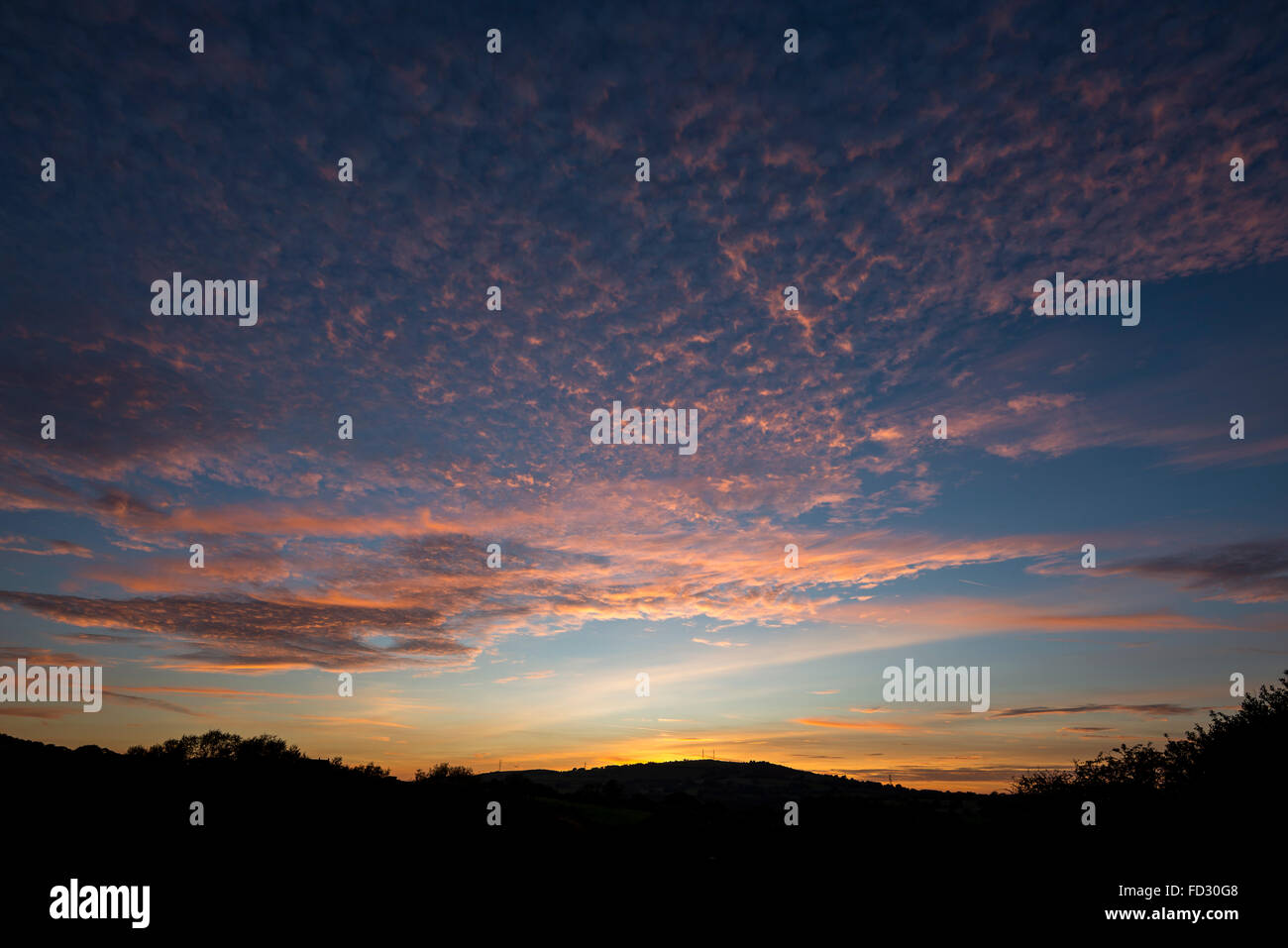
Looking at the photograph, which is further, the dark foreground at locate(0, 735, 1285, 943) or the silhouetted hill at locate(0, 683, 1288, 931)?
the silhouetted hill at locate(0, 683, 1288, 931)

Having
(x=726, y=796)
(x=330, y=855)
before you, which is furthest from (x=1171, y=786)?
(x=726, y=796)
